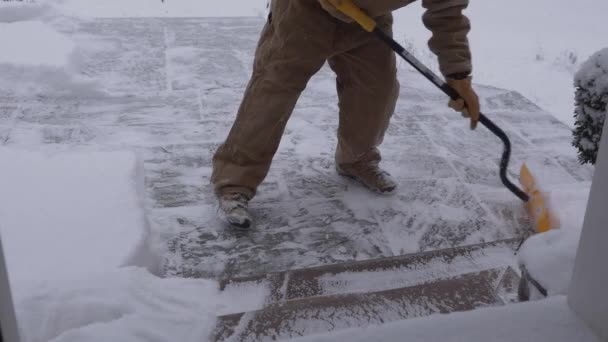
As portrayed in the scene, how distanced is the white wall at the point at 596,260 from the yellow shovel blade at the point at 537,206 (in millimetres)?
1084

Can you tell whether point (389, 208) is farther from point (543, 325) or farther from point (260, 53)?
point (543, 325)

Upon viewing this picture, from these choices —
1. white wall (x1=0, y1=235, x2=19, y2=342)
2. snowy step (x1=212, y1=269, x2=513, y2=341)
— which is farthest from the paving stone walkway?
white wall (x1=0, y1=235, x2=19, y2=342)

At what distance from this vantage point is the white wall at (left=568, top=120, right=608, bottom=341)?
3.13 feet

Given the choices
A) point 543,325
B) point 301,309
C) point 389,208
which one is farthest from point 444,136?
point 543,325

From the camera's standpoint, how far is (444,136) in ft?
10.1

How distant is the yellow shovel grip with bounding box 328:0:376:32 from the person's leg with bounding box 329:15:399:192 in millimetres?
172

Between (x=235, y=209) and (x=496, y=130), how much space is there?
3.28 ft

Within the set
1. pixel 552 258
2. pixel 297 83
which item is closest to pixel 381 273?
pixel 552 258

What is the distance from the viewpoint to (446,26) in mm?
1980

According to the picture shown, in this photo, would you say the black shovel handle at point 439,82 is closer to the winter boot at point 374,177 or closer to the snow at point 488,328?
the winter boot at point 374,177

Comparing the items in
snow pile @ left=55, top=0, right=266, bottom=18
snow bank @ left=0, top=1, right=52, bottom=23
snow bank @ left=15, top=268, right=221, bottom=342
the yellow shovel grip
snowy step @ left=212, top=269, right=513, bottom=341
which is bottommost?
snow pile @ left=55, top=0, right=266, bottom=18

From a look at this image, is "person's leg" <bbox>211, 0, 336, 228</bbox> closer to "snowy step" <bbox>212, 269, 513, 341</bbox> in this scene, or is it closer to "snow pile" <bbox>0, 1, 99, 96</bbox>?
"snowy step" <bbox>212, 269, 513, 341</bbox>

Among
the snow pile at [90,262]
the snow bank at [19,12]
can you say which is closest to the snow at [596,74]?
the snow pile at [90,262]

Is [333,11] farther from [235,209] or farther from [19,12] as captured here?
[19,12]
